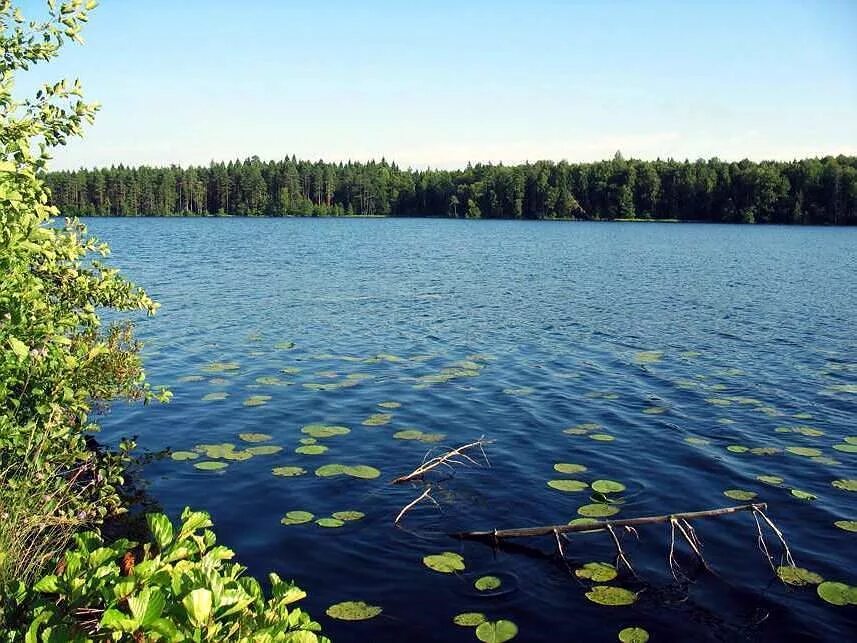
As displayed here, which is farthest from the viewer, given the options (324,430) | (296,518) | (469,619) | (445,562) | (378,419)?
(378,419)

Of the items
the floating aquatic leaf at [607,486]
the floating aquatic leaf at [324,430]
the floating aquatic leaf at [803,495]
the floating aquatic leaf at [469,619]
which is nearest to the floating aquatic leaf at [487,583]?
the floating aquatic leaf at [469,619]

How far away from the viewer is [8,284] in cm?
714

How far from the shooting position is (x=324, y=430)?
16062 millimetres

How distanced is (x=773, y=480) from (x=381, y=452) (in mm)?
Result: 7966

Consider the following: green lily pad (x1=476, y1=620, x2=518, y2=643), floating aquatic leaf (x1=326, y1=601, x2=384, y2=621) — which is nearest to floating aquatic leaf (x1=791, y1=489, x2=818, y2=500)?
green lily pad (x1=476, y1=620, x2=518, y2=643)

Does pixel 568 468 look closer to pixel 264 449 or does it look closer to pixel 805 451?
pixel 805 451

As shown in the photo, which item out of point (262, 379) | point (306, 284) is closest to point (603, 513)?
point (262, 379)

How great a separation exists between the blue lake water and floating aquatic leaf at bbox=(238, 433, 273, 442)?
0.16 metres

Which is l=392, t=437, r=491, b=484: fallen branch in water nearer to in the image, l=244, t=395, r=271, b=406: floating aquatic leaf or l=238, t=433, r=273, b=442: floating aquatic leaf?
l=238, t=433, r=273, b=442: floating aquatic leaf

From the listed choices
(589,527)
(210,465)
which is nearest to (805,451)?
(589,527)

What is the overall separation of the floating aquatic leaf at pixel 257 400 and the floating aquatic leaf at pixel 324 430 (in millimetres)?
2226

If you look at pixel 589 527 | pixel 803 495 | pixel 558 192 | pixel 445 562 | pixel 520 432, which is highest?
→ pixel 558 192

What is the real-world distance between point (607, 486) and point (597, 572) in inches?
123

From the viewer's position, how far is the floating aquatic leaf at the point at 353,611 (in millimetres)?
9070
